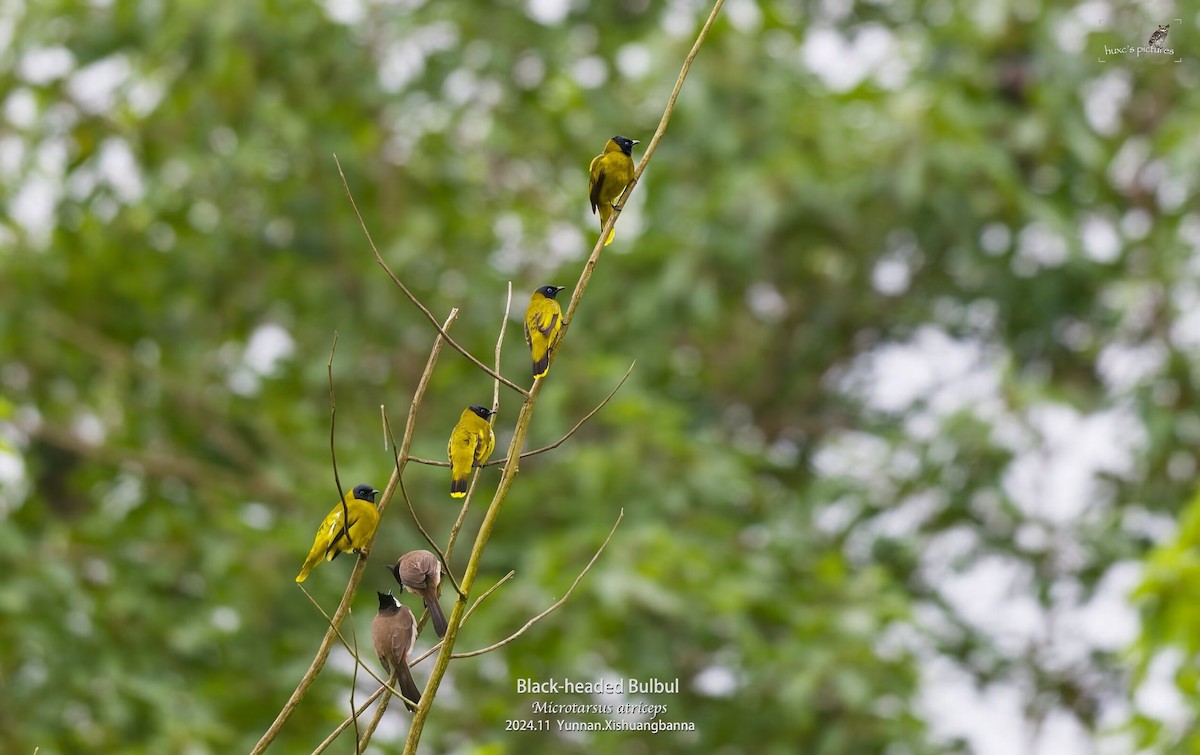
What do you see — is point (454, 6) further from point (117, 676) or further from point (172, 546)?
point (117, 676)

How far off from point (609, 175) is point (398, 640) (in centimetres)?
71

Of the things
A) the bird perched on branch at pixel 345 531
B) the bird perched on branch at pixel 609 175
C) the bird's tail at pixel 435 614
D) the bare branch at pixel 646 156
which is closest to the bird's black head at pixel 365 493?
the bird perched on branch at pixel 345 531

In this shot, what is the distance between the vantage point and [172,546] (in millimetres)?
6184

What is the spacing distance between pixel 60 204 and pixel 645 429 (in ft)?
10.6

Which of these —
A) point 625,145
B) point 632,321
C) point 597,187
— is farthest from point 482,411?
point 632,321

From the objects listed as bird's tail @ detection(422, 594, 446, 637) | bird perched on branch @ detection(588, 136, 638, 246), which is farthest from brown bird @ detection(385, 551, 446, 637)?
bird perched on branch @ detection(588, 136, 638, 246)

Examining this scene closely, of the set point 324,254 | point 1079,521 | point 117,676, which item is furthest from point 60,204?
point 1079,521

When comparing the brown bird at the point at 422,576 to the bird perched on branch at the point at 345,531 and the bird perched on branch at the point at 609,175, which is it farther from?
the bird perched on branch at the point at 609,175

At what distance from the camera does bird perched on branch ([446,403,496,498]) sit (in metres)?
1.47

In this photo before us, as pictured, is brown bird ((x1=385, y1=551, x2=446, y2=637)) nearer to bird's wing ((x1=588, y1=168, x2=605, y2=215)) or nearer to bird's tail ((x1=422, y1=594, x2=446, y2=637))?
bird's tail ((x1=422, y1=594, x2=446, y2=637))

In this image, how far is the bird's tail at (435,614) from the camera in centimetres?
131

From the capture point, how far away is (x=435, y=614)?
4.35 ft

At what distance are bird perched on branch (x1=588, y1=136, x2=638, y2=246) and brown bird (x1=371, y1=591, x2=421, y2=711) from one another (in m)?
0.62

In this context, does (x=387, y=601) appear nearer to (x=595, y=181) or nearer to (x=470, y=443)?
(x=470, y=443)
